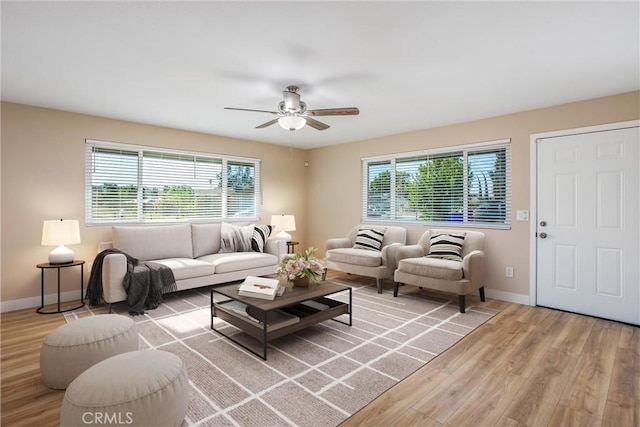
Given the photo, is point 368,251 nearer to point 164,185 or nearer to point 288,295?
point 288,295

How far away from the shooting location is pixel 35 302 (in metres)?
3.94

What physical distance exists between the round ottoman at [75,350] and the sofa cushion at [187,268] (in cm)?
180

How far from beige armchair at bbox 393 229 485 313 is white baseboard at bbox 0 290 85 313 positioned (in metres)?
4.18

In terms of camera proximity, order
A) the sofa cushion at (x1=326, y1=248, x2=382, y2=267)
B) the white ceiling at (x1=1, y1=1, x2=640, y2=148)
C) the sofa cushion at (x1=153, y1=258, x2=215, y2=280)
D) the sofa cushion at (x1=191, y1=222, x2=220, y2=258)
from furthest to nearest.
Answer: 1. the sofa cushion at (x1=191, y1=222, x2=220, y2=258)
2. the sofa cushion at (x1=326, y1=248, x2=382, y2=267)
3. the sofa cushion at (x1=153, y1=258, x2=215, y2=280)
4. the white ceiling at (x1=1, y1=1, x2=640, y2=148)

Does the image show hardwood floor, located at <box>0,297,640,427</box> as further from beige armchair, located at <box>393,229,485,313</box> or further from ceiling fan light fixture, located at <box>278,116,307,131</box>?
ceiling fan light fixture, located at <box>278,116,307,131</box>

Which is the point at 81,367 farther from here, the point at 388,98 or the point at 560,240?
the point at 560,240

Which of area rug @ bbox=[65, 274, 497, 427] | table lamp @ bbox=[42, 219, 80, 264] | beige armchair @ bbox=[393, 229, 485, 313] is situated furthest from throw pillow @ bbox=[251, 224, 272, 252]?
table lamp @ bbox=[42, 219, 80, 264]

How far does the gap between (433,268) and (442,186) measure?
1.54 metres

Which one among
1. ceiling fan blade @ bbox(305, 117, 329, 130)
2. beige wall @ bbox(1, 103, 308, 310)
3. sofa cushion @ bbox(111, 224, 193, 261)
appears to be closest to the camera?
ceiling fan blade @ bbox(305, 117, 329, 130)

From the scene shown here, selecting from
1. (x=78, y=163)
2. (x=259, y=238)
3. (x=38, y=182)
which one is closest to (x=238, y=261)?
(x=259, y=238)

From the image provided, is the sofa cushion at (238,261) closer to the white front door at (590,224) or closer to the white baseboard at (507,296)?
the white baseboard at (507,296)

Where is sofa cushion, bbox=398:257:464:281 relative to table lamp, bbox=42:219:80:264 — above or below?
below

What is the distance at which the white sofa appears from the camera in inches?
144

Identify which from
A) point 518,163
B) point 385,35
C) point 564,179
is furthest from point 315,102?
point 564,179
